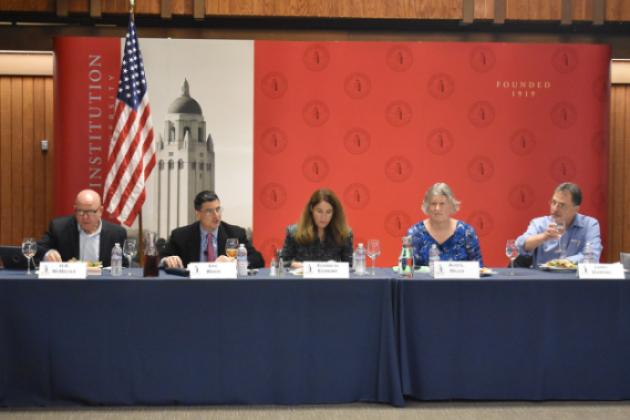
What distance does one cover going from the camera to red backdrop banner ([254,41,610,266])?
21.0 ft

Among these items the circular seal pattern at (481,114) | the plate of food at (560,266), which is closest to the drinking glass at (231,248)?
the plate of food at (560,266)

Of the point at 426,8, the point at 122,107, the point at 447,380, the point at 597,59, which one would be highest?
the point at 426,8

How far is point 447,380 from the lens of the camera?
3.85m

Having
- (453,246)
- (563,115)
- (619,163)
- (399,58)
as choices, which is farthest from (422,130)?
(619,163)

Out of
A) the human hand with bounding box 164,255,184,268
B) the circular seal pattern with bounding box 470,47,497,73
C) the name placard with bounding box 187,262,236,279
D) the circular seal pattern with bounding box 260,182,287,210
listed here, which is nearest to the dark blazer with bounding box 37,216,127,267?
the human hand with bounding box 164,255,184,268

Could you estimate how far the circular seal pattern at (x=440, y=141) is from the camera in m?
6.48

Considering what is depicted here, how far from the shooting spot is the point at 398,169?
256 inches

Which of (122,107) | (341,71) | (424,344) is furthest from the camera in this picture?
(341,71)

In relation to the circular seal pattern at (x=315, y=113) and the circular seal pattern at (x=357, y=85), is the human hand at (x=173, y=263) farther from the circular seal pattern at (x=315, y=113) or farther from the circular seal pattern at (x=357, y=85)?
the circular seal pattern at (x=357, y=85)

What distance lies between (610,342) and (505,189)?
281 cm

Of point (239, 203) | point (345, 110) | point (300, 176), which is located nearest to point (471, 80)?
point (345, 110)

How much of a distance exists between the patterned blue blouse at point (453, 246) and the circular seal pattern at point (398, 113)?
2.01 metres

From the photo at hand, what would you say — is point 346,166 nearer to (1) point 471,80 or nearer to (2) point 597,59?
(1) point 471,80

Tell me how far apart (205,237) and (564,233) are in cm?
223
